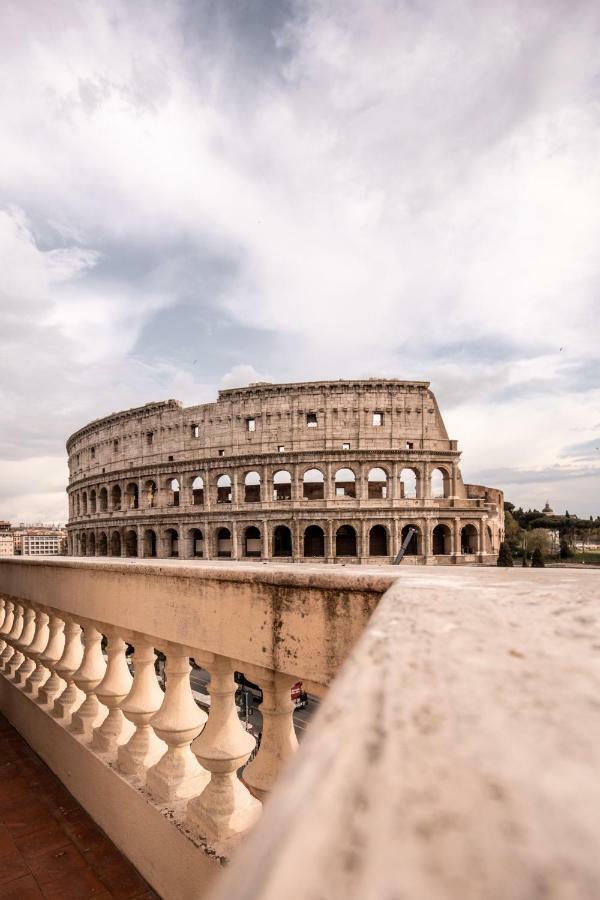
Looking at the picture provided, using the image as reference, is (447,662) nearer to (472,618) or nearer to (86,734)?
(472,618)

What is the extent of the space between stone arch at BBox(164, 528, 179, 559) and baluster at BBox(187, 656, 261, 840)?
3134cm

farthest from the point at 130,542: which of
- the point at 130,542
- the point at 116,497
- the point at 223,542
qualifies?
the point at 223,542

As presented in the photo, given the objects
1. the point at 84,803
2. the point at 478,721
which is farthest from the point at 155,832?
the point at 478,721

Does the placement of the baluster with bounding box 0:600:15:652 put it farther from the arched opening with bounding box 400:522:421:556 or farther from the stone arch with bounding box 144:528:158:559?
the stone arch with bounding box 144:528:158:559

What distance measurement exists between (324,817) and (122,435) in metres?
37.8

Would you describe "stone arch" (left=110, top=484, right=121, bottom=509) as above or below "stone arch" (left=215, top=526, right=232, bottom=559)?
above

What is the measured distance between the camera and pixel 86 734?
2953 millimetres

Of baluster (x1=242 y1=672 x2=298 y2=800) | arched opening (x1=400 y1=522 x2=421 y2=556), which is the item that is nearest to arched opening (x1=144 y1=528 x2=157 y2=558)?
arched opening (x1=400 y1=522 x2=421 y2=556)

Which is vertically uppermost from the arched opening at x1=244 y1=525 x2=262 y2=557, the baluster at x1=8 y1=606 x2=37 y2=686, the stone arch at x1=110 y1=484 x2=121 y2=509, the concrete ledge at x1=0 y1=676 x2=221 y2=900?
the stone arch at x1=110 y1=484 x2=121 y2=509

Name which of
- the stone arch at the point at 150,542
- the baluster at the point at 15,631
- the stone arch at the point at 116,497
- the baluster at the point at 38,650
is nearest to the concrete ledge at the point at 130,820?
the baluster at the point at 38,650

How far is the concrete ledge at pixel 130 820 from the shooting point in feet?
6.45

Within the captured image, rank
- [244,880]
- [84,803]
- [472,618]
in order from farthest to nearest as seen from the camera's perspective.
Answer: [84,803]
[472,618]
[244,880]

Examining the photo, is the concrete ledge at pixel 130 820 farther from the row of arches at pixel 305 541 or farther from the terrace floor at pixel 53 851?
the row of arches at pixel 305 541

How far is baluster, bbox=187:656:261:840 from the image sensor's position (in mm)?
1931
